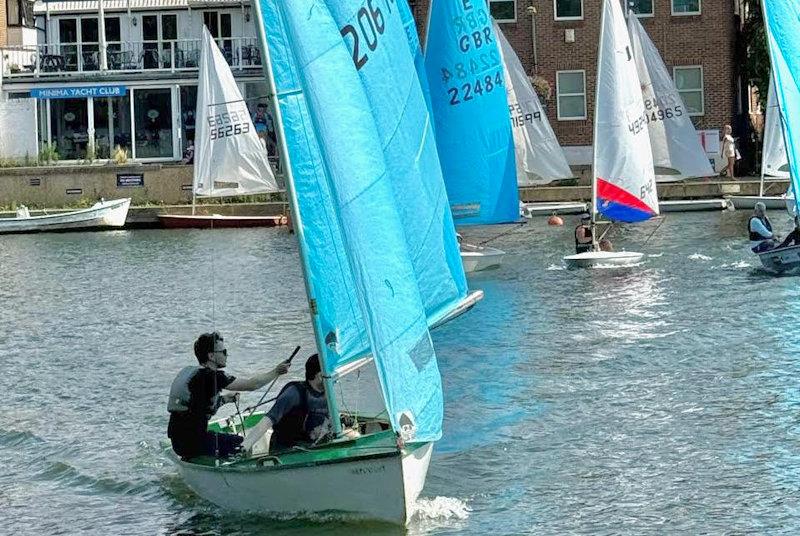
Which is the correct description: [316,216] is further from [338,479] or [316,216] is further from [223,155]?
[223,155]

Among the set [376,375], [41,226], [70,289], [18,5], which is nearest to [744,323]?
[376,375]

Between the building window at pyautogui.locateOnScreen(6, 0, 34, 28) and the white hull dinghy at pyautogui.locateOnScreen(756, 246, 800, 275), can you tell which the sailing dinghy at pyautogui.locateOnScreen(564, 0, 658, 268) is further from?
the building window at pyautogui.locateOnScreen(6, 0, 34, 28)

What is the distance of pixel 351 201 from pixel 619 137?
22161 millimetres

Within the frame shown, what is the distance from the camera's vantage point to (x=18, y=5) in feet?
222

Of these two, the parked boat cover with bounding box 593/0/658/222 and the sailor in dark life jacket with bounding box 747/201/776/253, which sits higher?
the parked boat cover with bounding box 593/0/658/222

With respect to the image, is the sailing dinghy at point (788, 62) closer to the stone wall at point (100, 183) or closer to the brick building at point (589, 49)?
the brick building at point (589, 49)

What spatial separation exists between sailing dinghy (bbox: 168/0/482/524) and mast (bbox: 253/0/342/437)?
0.01m

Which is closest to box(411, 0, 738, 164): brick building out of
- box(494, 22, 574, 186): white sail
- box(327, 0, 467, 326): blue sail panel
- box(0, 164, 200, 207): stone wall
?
box(0, 164, 200, 207): stone wall

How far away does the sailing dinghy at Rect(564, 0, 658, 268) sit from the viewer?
116 feet

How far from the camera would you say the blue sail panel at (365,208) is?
13883mm

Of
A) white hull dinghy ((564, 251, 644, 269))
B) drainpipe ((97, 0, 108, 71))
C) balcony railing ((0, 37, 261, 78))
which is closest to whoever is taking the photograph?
white hull dinghy ((564, 251, 644, 269))

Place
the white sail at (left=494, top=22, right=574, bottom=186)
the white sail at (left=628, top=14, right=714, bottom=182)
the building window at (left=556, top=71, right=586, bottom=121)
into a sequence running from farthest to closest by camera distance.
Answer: the building window at (left=556, top=71, right=586, bottom=121), the white sail at (left=628, top=14, right=714, bottom=182), the white sail at (left=494, top=22, right=574, bottom=186)

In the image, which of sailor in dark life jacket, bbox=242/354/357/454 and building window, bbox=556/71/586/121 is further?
building window, bbox=556/71/586/121

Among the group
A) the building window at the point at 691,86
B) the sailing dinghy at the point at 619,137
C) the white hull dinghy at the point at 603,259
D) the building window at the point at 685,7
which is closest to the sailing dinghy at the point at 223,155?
the building window at the point at 691,86
